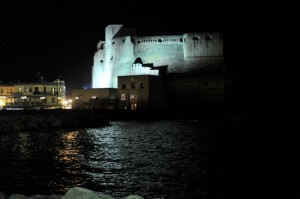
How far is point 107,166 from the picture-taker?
15.2 metres

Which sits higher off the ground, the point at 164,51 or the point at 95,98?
the point at 164,51

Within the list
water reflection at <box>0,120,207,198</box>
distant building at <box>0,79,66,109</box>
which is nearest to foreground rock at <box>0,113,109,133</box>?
water reflection at <box>0,120,207,198</box>

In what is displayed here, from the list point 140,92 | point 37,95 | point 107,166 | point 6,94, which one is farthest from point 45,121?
point 6,94

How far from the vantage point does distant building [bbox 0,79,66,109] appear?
56.0 meters

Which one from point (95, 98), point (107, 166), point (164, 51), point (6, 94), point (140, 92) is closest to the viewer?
point (107, 166)

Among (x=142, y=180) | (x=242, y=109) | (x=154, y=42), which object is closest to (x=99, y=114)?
(x=154, y=42)

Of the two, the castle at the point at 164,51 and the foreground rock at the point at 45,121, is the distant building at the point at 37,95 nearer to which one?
the castle at the point at 164,51

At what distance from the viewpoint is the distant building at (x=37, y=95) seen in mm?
56000

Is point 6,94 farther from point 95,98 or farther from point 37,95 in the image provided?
point 95,98

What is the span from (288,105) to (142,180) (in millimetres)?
45964

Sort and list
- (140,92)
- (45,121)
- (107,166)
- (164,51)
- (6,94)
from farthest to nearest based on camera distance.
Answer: (6,94) → (164,51) → (140,92) → (45,121) → (107,166)

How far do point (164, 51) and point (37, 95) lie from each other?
746 inches

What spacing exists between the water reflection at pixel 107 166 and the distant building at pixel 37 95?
3279cm

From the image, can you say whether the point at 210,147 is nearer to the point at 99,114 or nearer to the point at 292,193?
the point at 292,193
